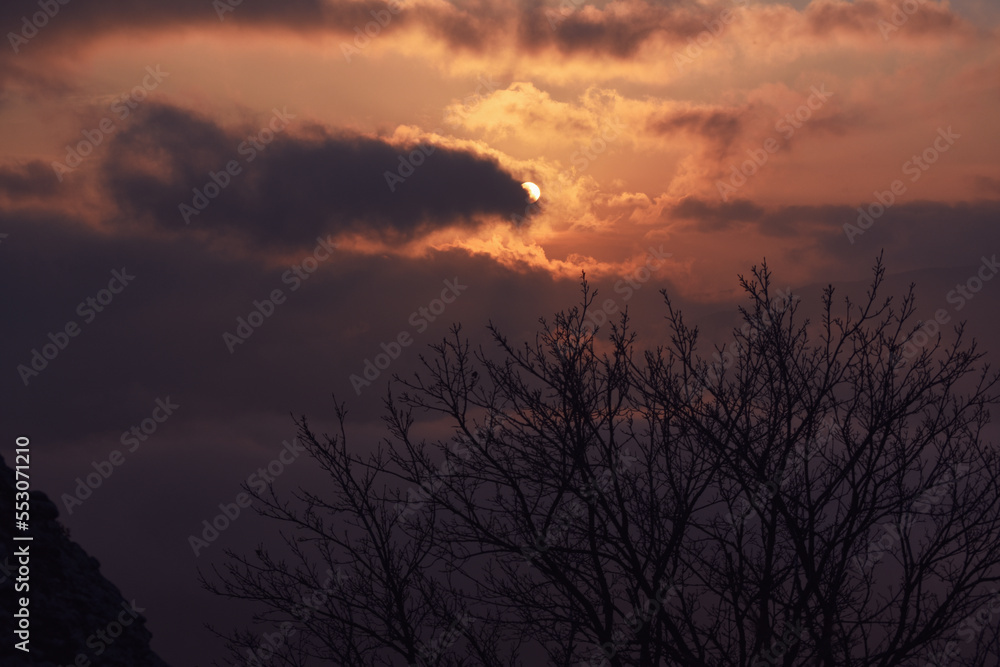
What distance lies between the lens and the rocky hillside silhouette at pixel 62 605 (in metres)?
9.73

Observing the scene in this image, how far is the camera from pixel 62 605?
10531mm

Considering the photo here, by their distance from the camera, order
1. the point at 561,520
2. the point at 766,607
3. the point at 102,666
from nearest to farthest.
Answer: the point at 766,607, the point at 561,520, the point at 102,666

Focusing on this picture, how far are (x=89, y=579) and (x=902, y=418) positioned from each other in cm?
1220

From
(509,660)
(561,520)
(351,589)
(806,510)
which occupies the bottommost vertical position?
(351,589)

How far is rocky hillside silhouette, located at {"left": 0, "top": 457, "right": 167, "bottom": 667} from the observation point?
9.73 metres

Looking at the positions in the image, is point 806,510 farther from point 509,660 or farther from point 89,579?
point 89,579

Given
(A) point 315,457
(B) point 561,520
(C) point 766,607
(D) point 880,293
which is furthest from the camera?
(A) point 315,457

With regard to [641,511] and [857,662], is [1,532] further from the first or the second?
[857,662]

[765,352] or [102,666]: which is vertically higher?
[765,352]

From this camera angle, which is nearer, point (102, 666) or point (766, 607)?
point (766, 607)

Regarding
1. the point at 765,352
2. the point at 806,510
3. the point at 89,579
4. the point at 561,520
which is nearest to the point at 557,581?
the point at 561,520

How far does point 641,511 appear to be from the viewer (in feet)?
27.8

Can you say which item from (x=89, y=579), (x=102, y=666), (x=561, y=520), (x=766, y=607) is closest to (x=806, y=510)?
(x=766, y=607)

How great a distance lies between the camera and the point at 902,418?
8.80m
